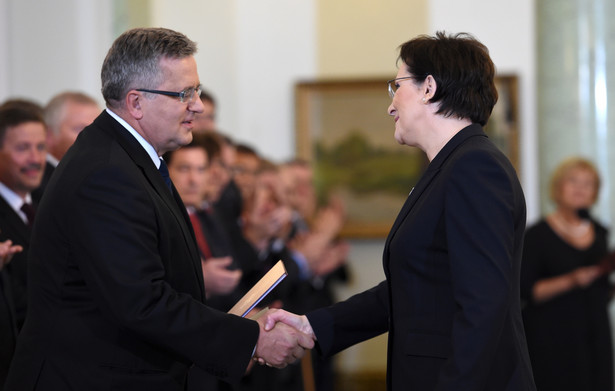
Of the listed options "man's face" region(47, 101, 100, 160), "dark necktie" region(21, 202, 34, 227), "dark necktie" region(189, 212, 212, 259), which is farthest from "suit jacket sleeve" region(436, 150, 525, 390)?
"man's face" region(47, 101, 100, 160)

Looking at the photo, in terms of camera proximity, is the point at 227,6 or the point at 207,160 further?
the point at 227,6

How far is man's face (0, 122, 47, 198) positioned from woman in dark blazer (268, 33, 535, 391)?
185 cm

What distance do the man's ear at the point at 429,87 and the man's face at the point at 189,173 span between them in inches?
80.2

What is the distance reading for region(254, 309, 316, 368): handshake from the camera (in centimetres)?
312

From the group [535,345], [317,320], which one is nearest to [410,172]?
[535,345]

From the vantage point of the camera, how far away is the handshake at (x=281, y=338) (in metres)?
3.12

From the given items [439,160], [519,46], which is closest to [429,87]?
[439,160]

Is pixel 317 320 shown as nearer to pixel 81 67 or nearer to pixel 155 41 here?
pixel 155 41

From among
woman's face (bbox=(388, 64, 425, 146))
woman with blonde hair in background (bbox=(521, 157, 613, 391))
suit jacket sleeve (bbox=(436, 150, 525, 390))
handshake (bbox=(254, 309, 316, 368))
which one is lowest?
woman with blonde hair in background (bbox=(521, 157, 613, 391))

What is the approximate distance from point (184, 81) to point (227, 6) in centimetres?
666

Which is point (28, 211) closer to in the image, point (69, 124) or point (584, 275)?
point (69, 124)

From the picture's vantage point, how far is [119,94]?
2938mm

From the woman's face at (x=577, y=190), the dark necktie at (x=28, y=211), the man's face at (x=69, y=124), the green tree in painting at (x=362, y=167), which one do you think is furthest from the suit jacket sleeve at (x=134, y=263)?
the green tree in painting at (x=362, y=167)

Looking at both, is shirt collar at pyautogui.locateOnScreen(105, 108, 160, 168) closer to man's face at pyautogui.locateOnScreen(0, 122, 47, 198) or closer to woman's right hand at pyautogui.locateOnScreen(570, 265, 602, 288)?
man's face at pyautogui.locateOnScreen(0, 122, 47, 198)
